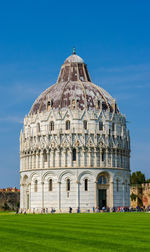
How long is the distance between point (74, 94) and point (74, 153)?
12.9 m

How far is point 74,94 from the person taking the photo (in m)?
87.9

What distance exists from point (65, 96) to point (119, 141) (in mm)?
14495


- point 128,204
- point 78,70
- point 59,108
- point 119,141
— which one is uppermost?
point 78,70

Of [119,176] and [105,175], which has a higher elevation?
[105,175]

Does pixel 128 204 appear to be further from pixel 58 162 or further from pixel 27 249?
pixel 27 249

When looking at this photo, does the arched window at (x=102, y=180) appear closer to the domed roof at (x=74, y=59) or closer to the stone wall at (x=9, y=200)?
the domed roof at (x=74, y=59)

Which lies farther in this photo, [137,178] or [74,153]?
[137,178]

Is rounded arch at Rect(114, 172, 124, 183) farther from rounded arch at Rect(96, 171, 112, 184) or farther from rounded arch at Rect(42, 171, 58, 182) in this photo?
rounded arch at Rect(42, 171, 58, 182)

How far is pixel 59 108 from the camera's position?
86062 mm

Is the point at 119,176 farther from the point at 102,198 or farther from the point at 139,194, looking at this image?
the point at 139,194

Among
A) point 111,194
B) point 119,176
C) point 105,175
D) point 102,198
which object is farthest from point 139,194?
point 105,175

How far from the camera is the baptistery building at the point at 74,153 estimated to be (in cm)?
8219

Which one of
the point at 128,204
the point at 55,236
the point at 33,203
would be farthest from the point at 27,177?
the point at 55,236

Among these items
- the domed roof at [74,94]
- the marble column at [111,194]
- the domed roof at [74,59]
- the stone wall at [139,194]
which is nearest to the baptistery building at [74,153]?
the domed roof at [74,94]
